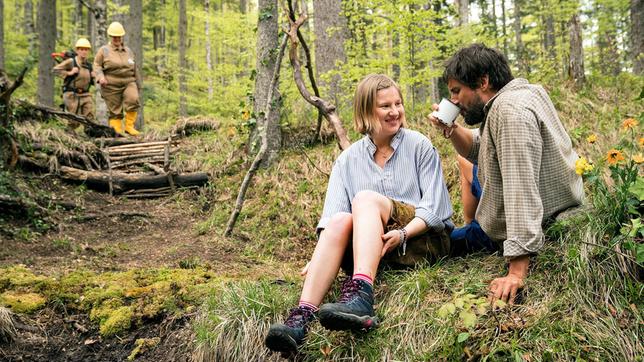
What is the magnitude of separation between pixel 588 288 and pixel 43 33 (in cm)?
1366

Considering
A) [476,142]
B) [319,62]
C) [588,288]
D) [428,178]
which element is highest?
[319,62]

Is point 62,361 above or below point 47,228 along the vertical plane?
below

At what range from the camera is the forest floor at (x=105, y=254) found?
3.16 meters

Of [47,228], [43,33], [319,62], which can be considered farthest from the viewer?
[43,33]

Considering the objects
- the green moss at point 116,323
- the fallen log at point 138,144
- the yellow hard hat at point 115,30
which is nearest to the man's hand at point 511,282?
the green moss at point 116,323

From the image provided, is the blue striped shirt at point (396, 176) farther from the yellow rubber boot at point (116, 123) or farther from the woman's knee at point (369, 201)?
the yellow rubber boot at point (116, 123)

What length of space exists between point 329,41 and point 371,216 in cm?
578

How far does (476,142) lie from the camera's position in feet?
10.6

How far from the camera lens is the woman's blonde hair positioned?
313 cm

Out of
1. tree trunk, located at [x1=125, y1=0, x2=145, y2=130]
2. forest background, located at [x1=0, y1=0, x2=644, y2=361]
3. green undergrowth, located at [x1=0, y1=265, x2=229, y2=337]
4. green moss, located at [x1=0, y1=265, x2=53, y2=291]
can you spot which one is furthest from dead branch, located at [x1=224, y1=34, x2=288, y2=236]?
tree trunk, located at [x1=125, y1=0, x2=145, y2=130]

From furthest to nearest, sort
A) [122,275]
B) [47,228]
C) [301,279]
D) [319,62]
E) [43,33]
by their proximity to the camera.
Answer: [43,33] < [319,62] < [47,228] < [122,275] < [301,279]

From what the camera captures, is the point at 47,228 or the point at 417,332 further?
the point at 47,228

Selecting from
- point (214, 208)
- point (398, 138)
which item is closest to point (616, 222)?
point (398, 138)

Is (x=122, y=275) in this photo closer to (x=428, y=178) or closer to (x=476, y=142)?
(x=428, y=178)
